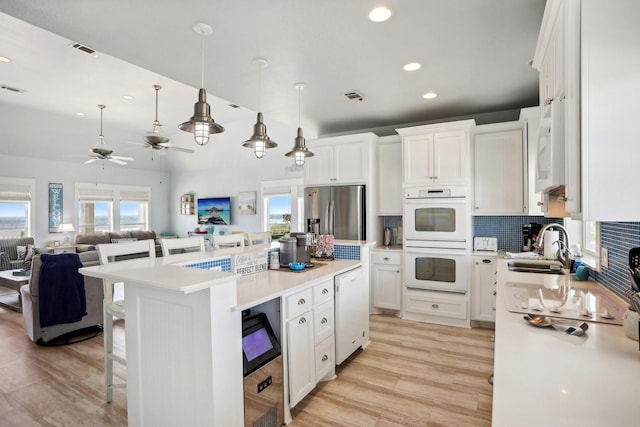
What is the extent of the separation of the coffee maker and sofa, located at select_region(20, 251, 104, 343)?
5.03m

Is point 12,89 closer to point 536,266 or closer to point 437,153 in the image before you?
point 437,153

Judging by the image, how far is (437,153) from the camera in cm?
415

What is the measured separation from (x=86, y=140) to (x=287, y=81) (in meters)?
6.15

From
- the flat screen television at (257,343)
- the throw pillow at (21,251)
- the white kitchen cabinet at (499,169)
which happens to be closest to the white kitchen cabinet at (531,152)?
the white kitchen cabinet at (499,169)

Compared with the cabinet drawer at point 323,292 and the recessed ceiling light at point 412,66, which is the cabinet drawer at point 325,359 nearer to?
the cabinet drawer at point 323,292

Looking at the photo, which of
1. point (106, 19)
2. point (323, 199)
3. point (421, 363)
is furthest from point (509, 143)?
point (106, 19)

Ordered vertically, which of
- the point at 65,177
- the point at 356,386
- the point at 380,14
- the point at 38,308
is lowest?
the point at 356,386

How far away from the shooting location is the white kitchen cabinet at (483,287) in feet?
12.8

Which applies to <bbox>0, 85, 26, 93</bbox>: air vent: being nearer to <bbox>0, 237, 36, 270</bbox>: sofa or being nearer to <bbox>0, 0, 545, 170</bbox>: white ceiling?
<bbox>0, 0, 545, 170</bbox>: white ceiling

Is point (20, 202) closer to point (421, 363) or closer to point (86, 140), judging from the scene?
point (86, 140)

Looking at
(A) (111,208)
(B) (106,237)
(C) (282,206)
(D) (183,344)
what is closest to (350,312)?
(D) (183,344)

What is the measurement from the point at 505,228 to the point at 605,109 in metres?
3.54

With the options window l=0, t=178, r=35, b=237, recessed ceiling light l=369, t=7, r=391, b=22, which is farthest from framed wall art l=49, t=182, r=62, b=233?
recessed ceiling light l=369, t=7, r=391, b=22

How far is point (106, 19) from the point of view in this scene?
2225mm
